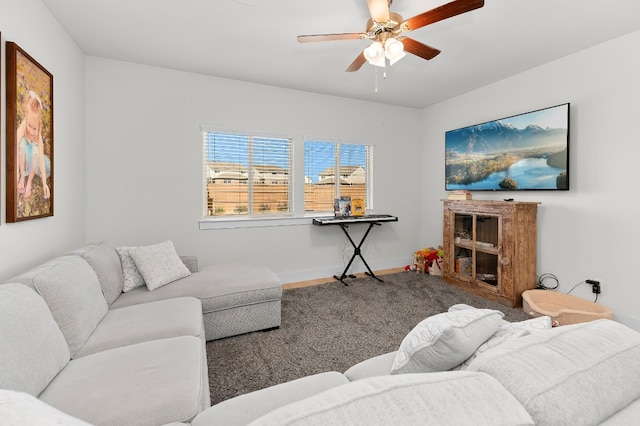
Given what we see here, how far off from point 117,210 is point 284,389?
3.10 meters

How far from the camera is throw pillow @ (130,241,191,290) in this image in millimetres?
2455

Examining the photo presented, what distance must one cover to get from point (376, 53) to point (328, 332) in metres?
2.32

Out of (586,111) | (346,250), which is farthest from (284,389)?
(586,111)

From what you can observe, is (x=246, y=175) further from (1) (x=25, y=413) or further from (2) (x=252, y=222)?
(1) (x=25, y=413)

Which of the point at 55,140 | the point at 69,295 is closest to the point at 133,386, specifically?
the point at 69,295

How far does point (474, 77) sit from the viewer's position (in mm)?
3643

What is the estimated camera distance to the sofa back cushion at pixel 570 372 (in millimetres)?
584

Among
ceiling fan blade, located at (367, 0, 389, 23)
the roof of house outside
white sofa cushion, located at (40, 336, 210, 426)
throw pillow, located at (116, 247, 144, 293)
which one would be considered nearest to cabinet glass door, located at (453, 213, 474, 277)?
the roof of house outside

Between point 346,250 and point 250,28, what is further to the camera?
point 346,250

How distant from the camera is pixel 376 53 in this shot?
2168 millimetres

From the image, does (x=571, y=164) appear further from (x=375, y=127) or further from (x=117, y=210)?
(x=117, y=210)

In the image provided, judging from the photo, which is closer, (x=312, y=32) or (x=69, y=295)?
(x=69, y=295)

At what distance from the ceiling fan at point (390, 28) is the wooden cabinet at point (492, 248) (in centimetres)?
205

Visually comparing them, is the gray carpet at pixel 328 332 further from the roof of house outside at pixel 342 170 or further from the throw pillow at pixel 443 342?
the roof of house outside at pixel 342 170
